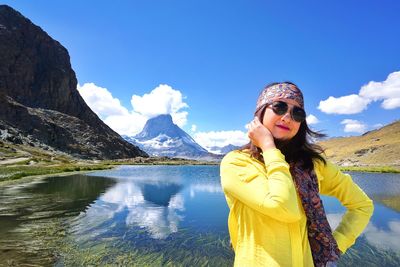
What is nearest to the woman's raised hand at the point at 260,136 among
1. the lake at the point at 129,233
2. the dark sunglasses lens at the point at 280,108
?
the dark sunglasses lens at the point at 280,108

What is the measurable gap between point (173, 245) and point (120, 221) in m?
7.99

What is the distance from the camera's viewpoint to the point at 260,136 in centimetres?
377

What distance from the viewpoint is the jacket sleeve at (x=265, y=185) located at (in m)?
3.26

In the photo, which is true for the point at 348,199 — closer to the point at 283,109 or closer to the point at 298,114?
the point at 298,114

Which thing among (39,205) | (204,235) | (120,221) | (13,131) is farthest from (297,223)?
(13,131)

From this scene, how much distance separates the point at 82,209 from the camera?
30938mm

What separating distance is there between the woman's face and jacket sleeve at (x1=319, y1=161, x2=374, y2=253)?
67 cm

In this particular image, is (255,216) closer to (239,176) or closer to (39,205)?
(239,176)

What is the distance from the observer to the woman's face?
3912 millimetres

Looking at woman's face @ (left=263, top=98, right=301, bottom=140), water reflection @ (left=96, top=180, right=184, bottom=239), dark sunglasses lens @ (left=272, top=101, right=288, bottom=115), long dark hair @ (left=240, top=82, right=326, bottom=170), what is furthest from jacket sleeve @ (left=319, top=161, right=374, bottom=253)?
water reflection @ (left=96, top=180, right=184, bottom=239)

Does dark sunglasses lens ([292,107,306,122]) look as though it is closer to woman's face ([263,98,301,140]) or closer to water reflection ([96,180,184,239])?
woman's face ([263,98,301,140])

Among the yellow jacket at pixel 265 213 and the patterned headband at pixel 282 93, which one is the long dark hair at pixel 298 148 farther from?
the yellow jacket at pixel 265 213

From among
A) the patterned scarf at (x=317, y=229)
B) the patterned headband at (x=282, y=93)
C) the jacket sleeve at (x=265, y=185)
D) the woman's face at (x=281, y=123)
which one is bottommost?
the patterned scarf at (x=317, y=229)

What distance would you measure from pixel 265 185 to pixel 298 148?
102 cm
